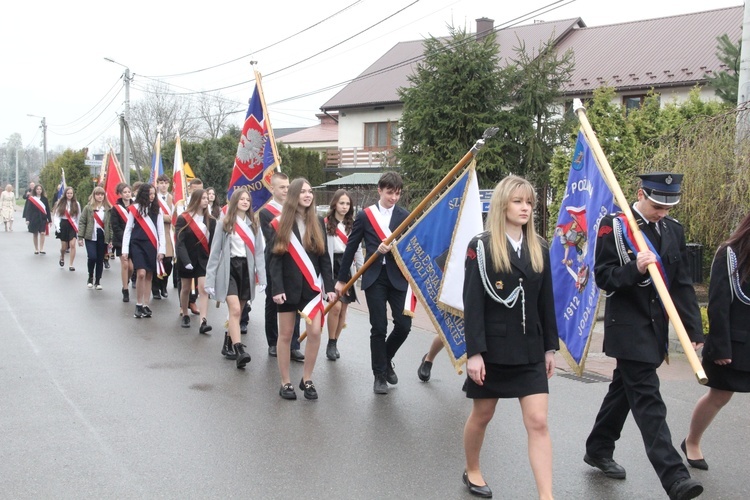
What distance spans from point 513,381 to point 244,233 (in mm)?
4905

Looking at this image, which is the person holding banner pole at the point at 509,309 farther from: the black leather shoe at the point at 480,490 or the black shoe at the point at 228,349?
the black shoe at the point at 228,349

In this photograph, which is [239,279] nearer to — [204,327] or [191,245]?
[204,327]

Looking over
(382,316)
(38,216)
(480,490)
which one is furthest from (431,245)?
(38,216)

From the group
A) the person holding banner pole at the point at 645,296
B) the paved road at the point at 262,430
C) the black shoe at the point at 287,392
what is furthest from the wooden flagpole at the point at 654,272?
the black shoe at the point at 287,392

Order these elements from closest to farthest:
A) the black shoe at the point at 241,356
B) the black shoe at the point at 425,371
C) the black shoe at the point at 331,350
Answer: the black shoe at the point at 425,371 → the black shoe at the point at 241,356 → the black shoe at the point at 331,350

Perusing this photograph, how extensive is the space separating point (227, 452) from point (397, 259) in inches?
85.3

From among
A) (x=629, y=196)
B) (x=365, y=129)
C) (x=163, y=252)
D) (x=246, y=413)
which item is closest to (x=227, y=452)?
(x=246, y=413)

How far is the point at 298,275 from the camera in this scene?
7.20m

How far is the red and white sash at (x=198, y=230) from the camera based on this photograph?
1059 centimetres

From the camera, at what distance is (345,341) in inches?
400

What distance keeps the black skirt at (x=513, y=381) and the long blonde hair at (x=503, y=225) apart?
526 mm

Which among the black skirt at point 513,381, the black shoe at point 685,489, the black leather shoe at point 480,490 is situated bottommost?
the black leather shoe at point 480,490

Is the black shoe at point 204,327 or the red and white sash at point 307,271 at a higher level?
the red and white sash at point 307,271

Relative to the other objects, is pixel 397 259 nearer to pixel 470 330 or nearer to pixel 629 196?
pixel 470 330
